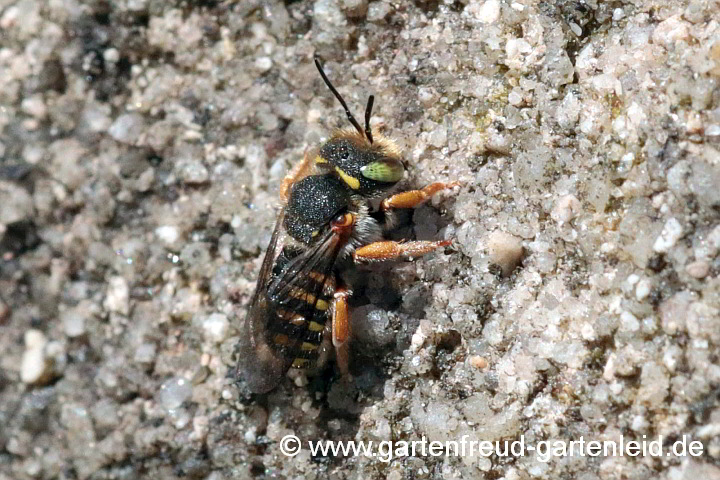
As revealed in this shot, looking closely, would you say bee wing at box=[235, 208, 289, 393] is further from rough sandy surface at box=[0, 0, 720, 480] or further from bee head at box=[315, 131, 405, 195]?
bee head at box=[315, 131, 405, 195]

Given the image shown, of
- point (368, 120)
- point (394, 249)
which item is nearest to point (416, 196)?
point (394, 249)

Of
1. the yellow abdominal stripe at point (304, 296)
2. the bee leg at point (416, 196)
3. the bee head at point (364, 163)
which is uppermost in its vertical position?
the bee head at point (364, 163)

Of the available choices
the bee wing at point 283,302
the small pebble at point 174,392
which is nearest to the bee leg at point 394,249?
the bee wing at point 283,302

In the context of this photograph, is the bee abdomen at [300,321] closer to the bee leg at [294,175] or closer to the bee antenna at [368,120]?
the bee leg at [294,175]

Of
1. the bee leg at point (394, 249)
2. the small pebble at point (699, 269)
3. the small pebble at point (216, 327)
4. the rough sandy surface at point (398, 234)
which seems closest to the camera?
the small pebble at point (699, 269)

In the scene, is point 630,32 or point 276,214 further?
point 276,214

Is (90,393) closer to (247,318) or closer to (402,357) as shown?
(247,318)

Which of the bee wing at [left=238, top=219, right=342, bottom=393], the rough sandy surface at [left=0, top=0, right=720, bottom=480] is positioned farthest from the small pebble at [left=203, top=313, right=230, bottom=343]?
the bee wing at [left=238, top=219, right=342, bottom=393]

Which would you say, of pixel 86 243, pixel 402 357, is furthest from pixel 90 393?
pixel 402 357
